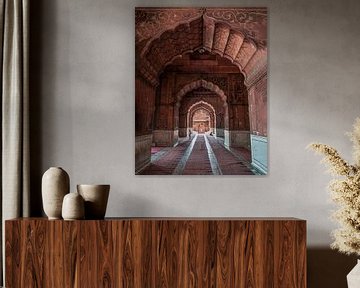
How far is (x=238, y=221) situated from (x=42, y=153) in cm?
138

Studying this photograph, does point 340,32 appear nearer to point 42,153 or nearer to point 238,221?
point 238,221

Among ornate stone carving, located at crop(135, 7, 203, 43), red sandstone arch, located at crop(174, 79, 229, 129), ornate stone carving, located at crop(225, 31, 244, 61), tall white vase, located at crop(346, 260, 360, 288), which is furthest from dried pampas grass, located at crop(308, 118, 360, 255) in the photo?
ornate stone carving, located at crop(135, 7, 203, 43)

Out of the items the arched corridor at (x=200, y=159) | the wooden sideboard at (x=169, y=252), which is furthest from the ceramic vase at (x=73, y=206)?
the arched corridor at (x=200, y=159)

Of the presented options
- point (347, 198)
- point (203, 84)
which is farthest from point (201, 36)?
point (347, 198)

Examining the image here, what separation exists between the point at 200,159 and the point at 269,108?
1.83 ft

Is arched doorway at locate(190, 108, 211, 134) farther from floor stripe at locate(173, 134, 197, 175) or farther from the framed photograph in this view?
floor stripe at locate(173, 134, 197, 175)

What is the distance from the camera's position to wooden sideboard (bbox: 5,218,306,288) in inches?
132

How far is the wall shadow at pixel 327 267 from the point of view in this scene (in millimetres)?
3822

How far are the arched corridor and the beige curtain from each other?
779 mm

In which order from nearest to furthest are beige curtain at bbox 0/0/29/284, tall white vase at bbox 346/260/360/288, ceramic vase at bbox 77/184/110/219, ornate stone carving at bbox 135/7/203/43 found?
tall white vase at bbox 346/260/360/288, ceramic vase at bbox 77/184/110/219, beige curtain at bbox 0/0/29/284, ornate stone carving at bbox 135/7/203/43

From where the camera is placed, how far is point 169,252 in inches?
133

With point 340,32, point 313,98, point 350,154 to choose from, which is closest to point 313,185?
point 350,154

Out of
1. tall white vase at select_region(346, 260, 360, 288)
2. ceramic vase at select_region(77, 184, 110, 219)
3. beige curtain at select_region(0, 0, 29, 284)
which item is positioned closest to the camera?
tall white vase at select_region(346, 260, 360, 288)

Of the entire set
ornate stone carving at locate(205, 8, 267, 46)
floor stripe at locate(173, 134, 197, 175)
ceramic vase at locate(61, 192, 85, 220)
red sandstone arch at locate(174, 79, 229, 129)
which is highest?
ornate stone carving at locate(205, 8, 267, 46)
